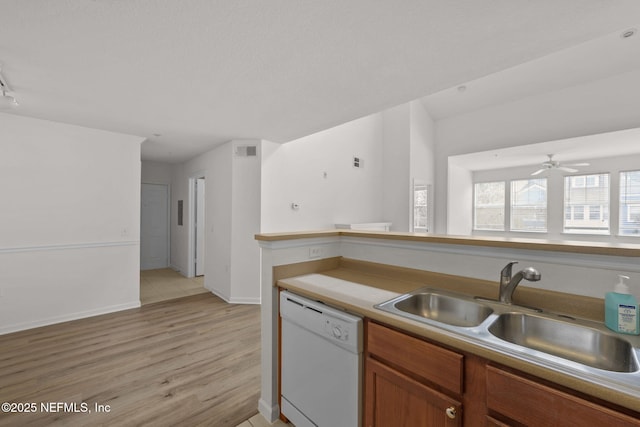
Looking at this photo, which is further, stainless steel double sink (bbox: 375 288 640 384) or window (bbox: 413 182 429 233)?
window (bbox: 413 182 429 233)

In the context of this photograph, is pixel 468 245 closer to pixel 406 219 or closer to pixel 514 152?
pixel 406 219

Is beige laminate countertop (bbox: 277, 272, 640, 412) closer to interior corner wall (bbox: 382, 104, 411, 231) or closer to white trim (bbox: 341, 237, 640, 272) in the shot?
white trim (bbox: 341, 237, 640, 272)

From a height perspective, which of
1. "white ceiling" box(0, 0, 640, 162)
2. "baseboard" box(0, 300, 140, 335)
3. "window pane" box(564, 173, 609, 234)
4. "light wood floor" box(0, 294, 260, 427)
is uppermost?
"white ceiling" box(0, 0, 640, 162)

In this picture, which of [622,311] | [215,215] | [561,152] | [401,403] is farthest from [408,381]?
[561,152]

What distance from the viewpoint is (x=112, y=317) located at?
3408 millimetres

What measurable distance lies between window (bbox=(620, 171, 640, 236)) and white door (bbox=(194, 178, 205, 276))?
8.95 metres

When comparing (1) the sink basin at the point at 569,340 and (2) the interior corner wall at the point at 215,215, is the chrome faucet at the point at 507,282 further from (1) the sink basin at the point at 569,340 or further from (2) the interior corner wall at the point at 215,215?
(2) the interior corner wall at the point at 215,215

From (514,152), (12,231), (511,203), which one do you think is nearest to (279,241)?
(12,231)

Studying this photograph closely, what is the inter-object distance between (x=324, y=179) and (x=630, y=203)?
6.67 metres

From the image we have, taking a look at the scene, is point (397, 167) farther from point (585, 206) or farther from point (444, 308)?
point (444, 308)

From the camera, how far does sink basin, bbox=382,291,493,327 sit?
1339 mm

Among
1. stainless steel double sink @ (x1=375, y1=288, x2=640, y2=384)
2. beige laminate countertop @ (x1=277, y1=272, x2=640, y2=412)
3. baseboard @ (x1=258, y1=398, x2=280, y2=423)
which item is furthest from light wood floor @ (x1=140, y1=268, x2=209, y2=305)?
stainless steel double sink @ (x1=375, y1=288, x2=640, y2=384)

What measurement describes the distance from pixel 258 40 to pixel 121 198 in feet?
10.6

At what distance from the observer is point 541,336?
1155 millimetres
